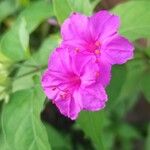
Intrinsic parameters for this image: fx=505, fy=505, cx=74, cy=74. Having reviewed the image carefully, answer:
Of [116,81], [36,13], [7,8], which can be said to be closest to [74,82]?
[116,81]

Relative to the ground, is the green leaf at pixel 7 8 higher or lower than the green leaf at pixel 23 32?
lower

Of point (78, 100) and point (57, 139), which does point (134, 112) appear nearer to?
point (57, 139)

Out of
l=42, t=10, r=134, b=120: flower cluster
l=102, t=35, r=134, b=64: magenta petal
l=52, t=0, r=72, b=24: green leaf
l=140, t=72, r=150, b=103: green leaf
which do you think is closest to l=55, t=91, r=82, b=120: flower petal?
l=42, t=10, r=134, b=120: flower cluster

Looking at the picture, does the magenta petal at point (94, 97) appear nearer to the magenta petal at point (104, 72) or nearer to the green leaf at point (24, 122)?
the magenta petal at point (104, 72)

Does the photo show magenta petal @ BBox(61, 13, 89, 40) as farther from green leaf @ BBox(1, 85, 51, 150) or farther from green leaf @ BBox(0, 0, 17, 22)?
green leaf @ BBox(0, 0, 17, 22)

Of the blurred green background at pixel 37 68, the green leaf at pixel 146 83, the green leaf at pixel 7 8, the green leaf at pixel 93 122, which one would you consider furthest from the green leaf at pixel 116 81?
the green leaf at pixel 7 8

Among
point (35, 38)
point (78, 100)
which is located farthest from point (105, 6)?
point (78, 100)
